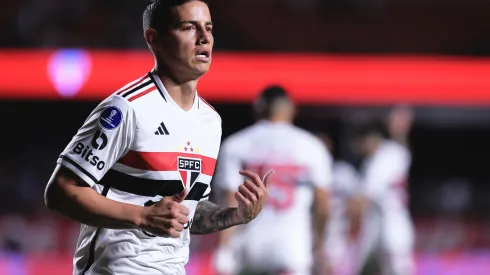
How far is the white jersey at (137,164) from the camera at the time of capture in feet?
9.81

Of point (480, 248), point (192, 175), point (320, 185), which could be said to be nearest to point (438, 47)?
point (480, 248)

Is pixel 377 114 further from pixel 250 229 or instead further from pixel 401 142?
pixel 250 229

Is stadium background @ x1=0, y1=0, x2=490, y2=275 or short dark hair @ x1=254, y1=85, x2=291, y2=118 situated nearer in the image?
short dark hair @ x1=254, y1=85, x2=291, y2=118

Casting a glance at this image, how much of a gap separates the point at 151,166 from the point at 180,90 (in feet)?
1.04

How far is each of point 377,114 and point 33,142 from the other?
4651 millimetres

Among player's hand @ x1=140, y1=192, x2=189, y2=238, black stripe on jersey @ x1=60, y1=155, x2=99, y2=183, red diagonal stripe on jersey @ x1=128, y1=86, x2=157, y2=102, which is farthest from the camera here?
red diagonal stripe on jersey @ x1=128, y1=86, x2=157, y2=102

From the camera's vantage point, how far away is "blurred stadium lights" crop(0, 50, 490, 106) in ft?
41.4

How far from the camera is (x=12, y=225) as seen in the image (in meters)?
11.4

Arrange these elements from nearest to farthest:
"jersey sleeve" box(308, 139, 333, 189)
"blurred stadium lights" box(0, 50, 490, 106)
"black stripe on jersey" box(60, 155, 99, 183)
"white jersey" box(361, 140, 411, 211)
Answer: "black stripe on jersey" box(60, 155, 99, 183) < "jersey sleeve" box(308, 139, 333, 189) < "white jersey" box(361, 140, 411, 211) < "blurred stadium lights" box(0, 50, 490, 106)

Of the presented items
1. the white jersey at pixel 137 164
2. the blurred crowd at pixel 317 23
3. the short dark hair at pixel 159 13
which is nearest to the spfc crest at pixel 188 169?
the white jersey at pixel 137 164

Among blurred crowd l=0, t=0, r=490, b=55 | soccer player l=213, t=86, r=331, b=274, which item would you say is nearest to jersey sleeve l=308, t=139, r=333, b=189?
soccer player l=213, t=86, r=331, b=274

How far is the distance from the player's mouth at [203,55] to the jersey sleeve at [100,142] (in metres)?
0.31

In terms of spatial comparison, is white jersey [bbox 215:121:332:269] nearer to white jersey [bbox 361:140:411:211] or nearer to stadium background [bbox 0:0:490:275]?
white jersey [bbox 361:140:411:211]

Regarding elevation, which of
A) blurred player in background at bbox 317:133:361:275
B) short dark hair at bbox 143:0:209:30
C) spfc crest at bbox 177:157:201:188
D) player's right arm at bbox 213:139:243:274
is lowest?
spfc crest at bbox 177:157:201:188
